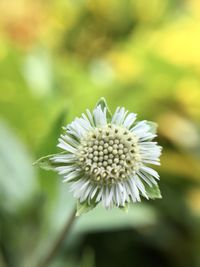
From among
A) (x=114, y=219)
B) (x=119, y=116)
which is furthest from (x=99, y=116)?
(x=114, y=219)

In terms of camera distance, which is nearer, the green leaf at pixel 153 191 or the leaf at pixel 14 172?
the green leaf at pixel 153 191

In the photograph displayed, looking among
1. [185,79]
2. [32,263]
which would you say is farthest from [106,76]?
[32,263]

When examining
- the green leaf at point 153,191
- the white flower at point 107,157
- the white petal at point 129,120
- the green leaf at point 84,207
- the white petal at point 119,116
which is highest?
the white petal at point 119,116

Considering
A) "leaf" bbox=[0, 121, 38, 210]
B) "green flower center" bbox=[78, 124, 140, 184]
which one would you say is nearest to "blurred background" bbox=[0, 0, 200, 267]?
"leaf" bbox=[0, 121, 38, 210]

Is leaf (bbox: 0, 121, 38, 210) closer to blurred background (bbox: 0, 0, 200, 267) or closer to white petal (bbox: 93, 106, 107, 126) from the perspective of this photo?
blurred background (bbox: 0, 0, 200, 267)

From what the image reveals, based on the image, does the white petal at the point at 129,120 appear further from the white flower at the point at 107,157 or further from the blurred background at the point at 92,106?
the blurred background at the point at 92,106

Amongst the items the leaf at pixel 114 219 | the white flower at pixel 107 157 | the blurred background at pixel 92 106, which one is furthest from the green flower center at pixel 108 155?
the leaf at pixel 114 219

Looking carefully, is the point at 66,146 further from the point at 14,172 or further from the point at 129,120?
the point at 14,172
